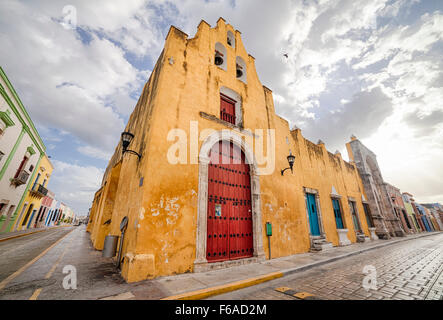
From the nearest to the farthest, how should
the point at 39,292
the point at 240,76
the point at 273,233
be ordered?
the point at 39,292
the point at 273,233
the point at 240,76

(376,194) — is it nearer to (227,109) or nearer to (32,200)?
(227,109)

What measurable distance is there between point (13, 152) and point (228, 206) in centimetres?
1614

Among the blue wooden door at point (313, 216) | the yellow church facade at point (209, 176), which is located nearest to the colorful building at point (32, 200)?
the yellow church facade at point (209, 176)

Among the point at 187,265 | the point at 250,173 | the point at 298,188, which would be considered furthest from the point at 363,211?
the point at 187,265

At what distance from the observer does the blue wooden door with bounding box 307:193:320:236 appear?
8.59 meters

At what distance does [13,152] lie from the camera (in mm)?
11555

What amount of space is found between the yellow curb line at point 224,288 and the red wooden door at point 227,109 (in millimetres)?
5325

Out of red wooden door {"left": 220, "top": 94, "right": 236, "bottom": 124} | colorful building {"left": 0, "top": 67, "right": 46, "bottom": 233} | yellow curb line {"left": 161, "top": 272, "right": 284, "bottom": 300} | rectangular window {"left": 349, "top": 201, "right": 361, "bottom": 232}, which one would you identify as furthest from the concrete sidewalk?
colorful building {"left": 0, "top": 67, "right": 46, "bottom": 233}

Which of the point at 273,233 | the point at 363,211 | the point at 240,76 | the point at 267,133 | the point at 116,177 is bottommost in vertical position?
the point at 273,233

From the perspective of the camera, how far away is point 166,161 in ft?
14.8

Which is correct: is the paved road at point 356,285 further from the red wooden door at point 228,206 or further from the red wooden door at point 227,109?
the red wooden door at point 227,109

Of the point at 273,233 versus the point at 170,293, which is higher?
the point at 273,233
